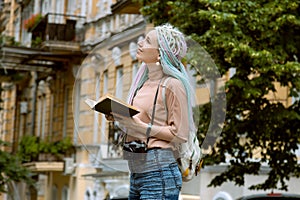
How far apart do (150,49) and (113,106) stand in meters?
0.51

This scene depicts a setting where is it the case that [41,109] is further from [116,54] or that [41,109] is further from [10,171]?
[116,54]

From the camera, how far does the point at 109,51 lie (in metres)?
6.93

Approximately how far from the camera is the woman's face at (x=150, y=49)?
19.0 ft

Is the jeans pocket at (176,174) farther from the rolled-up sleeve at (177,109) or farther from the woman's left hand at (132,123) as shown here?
the woman's left hand at (132,123)

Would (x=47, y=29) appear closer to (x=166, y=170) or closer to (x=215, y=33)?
(x=215, y=33)

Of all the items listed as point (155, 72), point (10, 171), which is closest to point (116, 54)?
point (155, 72)

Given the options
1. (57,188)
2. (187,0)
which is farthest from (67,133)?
(187,0)

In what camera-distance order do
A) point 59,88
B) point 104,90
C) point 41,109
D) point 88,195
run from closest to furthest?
point 104,90 < point 88,195 < point 59,88 < point 41,109

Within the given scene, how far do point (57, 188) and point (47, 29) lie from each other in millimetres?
5307

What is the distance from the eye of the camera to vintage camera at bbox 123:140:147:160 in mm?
5648

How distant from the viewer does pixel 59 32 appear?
28.5 meters

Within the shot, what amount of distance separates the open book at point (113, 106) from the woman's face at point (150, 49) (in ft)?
1.52

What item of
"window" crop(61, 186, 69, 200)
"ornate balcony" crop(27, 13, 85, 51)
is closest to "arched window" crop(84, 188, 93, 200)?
"window" crop(61, 186, 69, 200)

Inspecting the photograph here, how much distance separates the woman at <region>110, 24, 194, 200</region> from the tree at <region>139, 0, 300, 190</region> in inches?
265
